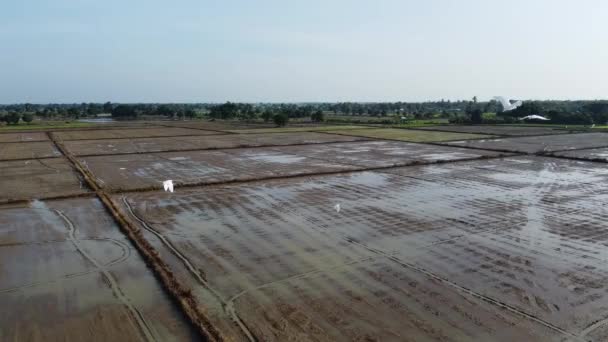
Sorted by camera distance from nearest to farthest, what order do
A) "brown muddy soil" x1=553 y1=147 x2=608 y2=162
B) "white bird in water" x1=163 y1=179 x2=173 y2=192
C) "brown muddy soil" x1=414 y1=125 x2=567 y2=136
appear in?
1. "white bird in water" x1=163 y1=179 x2=173 y2=192
2. "brown muddy soil" x1=553 y1=147 x2=608 y2=162
3. "brown muddy soil" x1=414 y1=125 x2=567 y2=136

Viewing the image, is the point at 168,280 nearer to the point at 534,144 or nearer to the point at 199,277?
the point at 199,277

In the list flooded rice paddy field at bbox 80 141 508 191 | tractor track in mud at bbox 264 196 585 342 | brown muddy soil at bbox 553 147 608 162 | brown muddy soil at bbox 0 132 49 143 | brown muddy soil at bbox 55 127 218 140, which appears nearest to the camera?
tractor track in mud at bbox 264 196 585 342

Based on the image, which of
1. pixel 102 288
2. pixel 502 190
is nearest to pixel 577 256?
pixel 502 190

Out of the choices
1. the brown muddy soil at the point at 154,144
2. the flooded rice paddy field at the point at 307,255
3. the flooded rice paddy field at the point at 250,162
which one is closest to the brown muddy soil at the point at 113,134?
the brown muddy soil at the point at 154,144

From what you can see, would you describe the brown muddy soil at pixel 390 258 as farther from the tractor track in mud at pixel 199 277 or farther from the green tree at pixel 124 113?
the green tree at pixel 124 113

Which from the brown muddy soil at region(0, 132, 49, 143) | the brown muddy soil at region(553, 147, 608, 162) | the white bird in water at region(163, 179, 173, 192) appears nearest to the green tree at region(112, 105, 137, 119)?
the brown muddy soil at region(0, 132, 49, 143)

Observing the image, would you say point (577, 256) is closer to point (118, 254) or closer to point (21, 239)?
point (118, 254)

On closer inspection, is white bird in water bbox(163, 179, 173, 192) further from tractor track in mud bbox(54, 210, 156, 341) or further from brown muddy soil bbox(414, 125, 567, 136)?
brown muddy soil bbox(414, 125, 567, 136)
